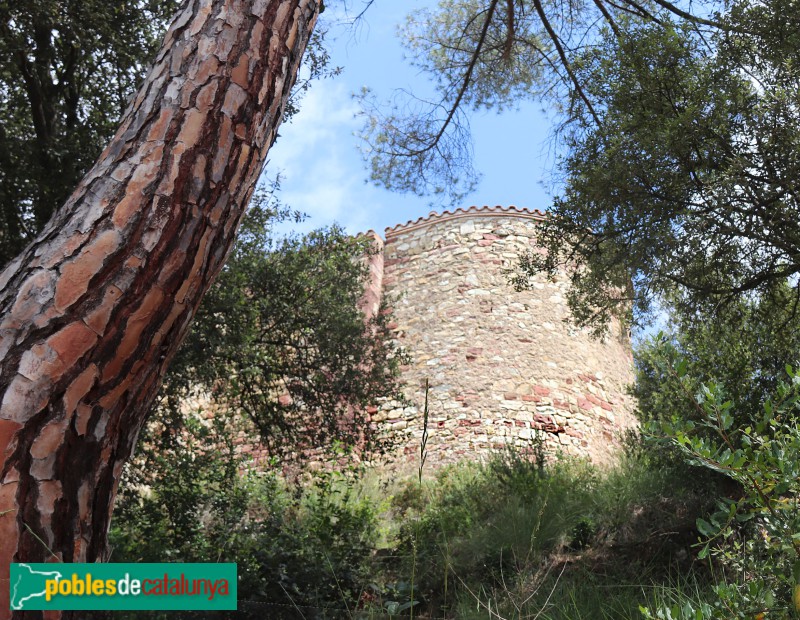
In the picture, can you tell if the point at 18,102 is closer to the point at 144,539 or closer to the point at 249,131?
the point at 144,539

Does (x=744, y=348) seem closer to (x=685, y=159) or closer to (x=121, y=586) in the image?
(x=685, y=159)

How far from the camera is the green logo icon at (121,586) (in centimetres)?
147

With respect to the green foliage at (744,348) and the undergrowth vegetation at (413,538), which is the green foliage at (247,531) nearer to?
the undergrowth vegetation at (413,538)

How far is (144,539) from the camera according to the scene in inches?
216

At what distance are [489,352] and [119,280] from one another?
868 cm

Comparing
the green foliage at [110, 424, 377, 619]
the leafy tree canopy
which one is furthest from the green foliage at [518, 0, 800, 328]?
the green foliage at [110, 424, 377, 619]

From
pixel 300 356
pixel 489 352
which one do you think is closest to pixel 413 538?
pixel 300 356

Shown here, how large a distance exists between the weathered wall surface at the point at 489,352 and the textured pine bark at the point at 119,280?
24.1 feet

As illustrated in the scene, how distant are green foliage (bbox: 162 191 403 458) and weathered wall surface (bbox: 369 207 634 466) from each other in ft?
8.21

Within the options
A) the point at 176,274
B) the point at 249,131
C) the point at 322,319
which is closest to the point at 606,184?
the point at 322,319

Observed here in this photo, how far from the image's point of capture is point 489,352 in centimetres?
1016

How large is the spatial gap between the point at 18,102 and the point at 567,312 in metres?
7.40

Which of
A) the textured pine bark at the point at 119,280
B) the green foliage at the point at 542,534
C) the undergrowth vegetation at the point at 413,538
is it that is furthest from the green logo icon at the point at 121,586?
the undergrowth vegetation at the point at 413,538

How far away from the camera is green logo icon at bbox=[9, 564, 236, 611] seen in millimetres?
1473
